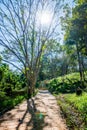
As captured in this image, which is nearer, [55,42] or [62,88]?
[55,42]

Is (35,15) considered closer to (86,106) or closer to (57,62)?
(86,106)

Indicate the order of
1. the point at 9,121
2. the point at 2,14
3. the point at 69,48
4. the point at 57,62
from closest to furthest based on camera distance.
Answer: the point at 9,121, the point at 2,14, the point at 69,48, the point at 57,62

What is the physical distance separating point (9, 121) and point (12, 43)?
14.7 meters

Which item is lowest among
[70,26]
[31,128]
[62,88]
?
[31,128]

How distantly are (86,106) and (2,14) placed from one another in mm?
14588

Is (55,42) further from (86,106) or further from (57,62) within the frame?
(57,62)

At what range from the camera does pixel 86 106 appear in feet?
35.1

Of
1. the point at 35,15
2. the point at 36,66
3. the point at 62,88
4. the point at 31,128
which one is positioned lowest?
the point at 31,128

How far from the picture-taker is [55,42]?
2630 centimetres

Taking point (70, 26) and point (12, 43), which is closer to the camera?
point (70, 26)

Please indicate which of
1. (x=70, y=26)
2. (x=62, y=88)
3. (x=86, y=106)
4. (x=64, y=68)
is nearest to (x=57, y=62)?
(x=64, y=68)

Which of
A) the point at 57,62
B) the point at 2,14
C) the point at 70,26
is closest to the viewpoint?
the point at 70,26

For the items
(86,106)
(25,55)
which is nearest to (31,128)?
(86,106)

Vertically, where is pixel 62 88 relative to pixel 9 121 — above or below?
above
